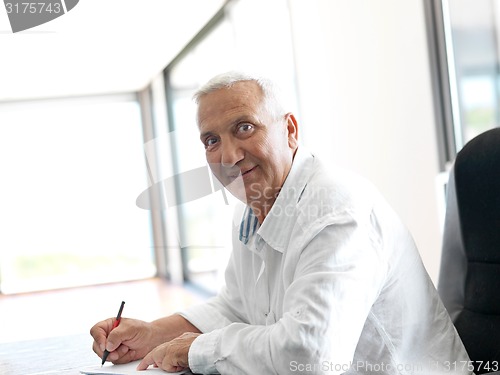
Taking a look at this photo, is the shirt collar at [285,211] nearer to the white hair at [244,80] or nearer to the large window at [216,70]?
the white hair at [244,80]

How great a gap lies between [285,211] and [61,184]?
8600mm

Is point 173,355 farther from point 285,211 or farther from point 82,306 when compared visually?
point 82,306

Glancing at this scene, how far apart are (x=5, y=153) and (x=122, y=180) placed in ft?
5.42

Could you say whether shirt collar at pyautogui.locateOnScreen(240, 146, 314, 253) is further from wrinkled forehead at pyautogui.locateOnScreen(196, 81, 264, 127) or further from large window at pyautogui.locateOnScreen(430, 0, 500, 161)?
large window at pyautogui.locateOnScreen(430, 0, 500, 161)

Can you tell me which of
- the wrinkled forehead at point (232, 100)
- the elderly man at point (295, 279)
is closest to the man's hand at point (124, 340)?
the elderly man at point (295, 279)

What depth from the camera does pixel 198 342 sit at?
115cm

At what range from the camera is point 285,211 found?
1.28m

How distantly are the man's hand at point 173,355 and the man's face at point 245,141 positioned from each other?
0.34 meters

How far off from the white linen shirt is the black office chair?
5 centimetres

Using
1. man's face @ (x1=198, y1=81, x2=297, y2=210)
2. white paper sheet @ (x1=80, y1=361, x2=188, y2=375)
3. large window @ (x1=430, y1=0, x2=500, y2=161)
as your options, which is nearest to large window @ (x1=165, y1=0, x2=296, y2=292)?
man's face @ (x1=198, y1=81, x2=297, y2=210)

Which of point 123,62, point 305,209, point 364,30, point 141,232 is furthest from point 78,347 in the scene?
point 141,232

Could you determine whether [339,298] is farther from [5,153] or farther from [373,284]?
[5,153]

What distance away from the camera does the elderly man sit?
1.07 metres

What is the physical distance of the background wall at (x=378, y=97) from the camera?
304cm
